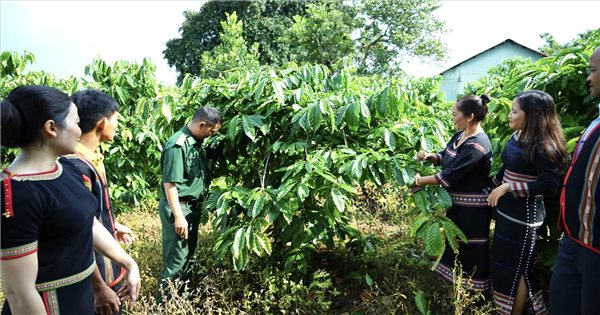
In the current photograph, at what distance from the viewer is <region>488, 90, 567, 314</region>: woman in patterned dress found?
229 cm

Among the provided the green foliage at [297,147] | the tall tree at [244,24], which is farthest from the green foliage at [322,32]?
the green foliage at [297,147]

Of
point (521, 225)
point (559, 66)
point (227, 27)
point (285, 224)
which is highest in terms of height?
point (227, 27)

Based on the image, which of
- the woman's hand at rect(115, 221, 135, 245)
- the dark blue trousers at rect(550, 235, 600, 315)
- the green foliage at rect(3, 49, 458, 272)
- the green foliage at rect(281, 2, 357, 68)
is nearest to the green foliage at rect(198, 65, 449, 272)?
the green foliage at rect(3, 49, 458, 272)

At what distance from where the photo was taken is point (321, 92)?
2891 millimetres

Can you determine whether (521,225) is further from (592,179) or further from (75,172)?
(75,172)

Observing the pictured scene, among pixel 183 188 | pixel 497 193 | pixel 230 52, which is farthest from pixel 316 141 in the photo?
pixel 230 52

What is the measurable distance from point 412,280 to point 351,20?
15.7 m

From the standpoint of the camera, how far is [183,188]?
2.94 m

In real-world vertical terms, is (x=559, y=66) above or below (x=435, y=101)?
above

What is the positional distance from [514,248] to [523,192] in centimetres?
34

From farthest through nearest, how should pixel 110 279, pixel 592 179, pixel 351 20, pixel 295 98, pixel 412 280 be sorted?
pixel 351 20
pixel 412 280
pixel 295 98
pixel 110 279
pixel 592 179

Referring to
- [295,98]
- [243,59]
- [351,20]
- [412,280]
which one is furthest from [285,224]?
[351,20]

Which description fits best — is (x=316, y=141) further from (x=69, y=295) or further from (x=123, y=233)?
(x=69, y=295)

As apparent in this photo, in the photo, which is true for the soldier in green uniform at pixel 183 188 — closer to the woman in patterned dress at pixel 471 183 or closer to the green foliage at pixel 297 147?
the green foliage at pixel 297 147
